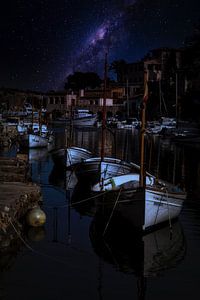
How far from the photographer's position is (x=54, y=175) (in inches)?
1422

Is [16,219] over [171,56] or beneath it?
beneath

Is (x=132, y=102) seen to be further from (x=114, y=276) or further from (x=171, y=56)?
(x=114, y=276)

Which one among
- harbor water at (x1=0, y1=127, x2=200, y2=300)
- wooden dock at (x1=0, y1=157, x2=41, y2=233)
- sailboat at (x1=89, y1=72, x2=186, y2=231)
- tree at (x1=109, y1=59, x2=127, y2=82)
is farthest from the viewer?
tree at (x1=109, y1=59, x2=127, y2=82)

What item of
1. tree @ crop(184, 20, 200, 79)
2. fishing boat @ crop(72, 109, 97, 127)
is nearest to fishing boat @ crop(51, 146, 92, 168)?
tree @ crop(184, 20, 200, 79)

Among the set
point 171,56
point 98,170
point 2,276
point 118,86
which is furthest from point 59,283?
point 118,86

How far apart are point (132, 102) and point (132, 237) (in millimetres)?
136888

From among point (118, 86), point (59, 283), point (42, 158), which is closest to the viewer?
point (59, 283)

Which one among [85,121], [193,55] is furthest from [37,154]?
[85,121]

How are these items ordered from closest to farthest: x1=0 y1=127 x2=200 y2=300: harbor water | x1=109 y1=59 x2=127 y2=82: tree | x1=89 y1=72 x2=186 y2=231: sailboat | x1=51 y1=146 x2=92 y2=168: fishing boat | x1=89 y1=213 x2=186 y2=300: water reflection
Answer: x1=0 y1=127 x2=200 y2=300: harbor water, x1=89 y1=213 x2=186 y2=300: water reflection, x1=89 y1=72 x2=186 y2=231: sailboat, x1=51 y1=146 x2=92 y2=168: fishing boat, x1=109 y1=59 x2=127 y2=82: tree

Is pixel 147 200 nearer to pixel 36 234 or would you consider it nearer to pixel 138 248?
pixel 138 248

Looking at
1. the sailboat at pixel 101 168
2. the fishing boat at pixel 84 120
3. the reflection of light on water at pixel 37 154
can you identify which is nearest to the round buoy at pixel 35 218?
the sailboat at pixel 101 168

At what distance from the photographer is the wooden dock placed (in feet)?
54.1

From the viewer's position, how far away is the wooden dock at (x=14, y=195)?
1648 cm

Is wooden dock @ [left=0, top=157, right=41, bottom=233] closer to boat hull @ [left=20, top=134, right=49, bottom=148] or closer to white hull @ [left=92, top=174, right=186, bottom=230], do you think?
white hull @ [left=92, top=174, right=186, bottom=230]
